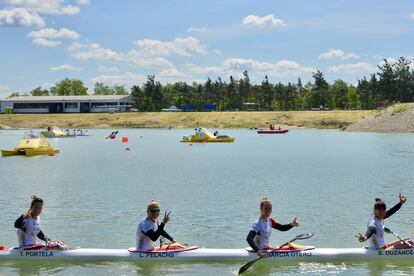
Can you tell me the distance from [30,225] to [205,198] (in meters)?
18.5

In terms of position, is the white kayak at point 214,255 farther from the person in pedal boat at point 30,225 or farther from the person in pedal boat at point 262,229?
the person in pedal boat at point 262,229

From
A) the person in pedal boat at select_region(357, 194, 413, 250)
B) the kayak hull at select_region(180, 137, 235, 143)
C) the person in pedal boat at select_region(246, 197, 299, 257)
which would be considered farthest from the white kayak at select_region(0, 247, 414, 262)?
the kayak hull at select_region(180, 137, 235, 143)

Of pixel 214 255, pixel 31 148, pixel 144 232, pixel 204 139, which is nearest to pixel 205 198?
pixel 214 255

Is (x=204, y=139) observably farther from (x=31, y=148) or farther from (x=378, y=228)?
(x=378, y=228)

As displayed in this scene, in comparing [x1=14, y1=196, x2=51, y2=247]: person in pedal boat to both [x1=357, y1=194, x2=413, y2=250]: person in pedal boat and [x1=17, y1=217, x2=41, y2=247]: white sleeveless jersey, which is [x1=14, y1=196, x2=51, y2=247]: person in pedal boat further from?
[x1=357, y1=194, x2=413, y2=250]: person in pedal boat

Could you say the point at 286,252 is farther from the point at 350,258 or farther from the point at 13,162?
the point at 13,162

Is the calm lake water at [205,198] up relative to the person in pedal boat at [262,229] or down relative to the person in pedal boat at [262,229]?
down

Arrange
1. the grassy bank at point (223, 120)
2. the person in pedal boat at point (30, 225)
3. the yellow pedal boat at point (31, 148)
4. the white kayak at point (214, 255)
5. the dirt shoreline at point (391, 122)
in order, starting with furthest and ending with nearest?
1. the grassy bank at point (223, 120)
2. the dirt shoreline at point (391, 122)
3. the yellow pedal boat at point (31, 148)
4. the white kayak at point (214, 255)
5. the person in pedal boat at point (30, 225)

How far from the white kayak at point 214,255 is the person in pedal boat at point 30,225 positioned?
0.40m

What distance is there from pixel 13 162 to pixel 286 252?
51.4 metres

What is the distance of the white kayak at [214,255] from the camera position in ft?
66.2

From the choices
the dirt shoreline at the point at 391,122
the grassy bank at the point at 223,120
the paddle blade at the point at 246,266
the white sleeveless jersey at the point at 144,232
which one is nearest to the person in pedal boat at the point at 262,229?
the paddle blade at the point at 246,266

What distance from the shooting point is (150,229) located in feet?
63.4

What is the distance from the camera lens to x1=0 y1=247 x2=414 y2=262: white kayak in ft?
66.2
